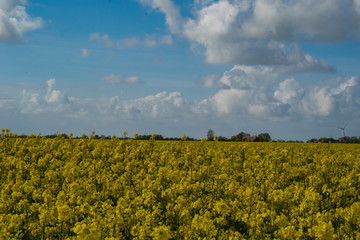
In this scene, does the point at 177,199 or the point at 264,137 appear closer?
the point at 177,199

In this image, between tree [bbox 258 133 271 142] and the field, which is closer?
the field

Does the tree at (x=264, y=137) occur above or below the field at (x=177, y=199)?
above

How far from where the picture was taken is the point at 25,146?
1928cm

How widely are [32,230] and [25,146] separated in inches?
530

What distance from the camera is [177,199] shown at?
825 cm

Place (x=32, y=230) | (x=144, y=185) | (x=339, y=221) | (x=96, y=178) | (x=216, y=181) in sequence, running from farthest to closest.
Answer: (x=96, y=178), (x=216, y=181), (x=144, y=185), (x=339, y=221), (x=32, y=230)

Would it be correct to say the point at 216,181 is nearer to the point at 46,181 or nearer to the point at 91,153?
the point at 46,181

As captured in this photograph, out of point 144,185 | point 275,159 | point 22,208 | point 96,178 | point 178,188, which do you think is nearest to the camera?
point 22,208

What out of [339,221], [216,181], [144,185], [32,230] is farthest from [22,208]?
[339,221]

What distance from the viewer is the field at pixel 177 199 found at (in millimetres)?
6664

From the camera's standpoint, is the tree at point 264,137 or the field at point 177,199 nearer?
the field at point 177,199

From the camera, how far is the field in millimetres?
6664

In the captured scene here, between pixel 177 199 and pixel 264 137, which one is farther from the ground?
pixel 264 137

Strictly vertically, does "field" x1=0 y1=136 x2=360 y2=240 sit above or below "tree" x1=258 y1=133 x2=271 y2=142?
below
